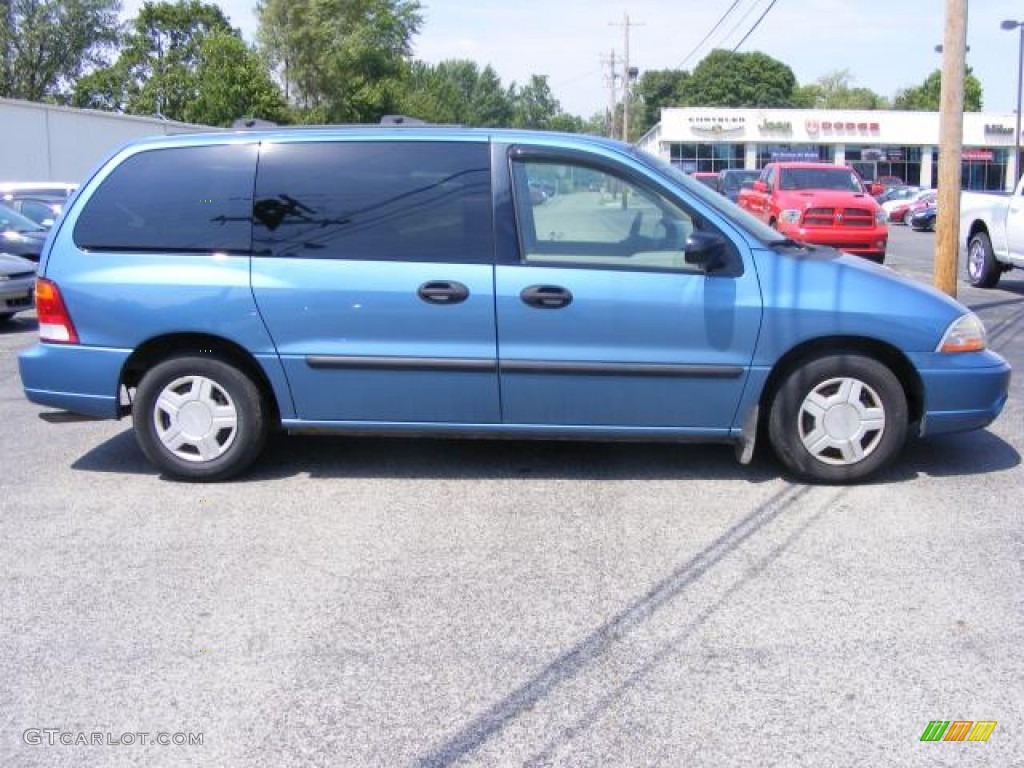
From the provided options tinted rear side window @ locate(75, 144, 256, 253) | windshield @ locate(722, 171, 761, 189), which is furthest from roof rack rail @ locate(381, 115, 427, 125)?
windshield @ locate(722, 171, 761, 189)

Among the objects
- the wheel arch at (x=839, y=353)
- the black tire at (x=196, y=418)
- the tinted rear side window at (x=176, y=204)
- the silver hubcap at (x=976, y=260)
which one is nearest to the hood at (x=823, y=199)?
the silver hubcap at (x=976, y=260)

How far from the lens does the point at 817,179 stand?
1914 centimetres

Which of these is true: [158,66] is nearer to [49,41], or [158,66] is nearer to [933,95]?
[49,41]

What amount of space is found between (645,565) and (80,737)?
2308 millimetres

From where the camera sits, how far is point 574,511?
209 inches

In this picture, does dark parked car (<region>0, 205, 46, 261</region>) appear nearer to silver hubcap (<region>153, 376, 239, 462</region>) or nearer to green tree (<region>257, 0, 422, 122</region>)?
silver hubcap (<region>153, 376, 239, 462</region>)

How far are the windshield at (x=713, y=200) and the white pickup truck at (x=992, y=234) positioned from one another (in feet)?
30.4

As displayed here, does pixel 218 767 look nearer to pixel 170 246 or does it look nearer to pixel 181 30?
pixel 170 246

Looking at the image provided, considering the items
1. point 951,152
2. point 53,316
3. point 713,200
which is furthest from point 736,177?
point 53,316

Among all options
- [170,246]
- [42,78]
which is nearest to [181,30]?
[42,78]

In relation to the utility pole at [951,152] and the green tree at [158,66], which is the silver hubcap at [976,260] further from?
the green tree at [158,66]

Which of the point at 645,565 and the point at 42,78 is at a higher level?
the point at 42,78

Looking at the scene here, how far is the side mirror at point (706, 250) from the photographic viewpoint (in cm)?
532

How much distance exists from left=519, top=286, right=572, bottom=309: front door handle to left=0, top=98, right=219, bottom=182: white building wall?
30211mm
